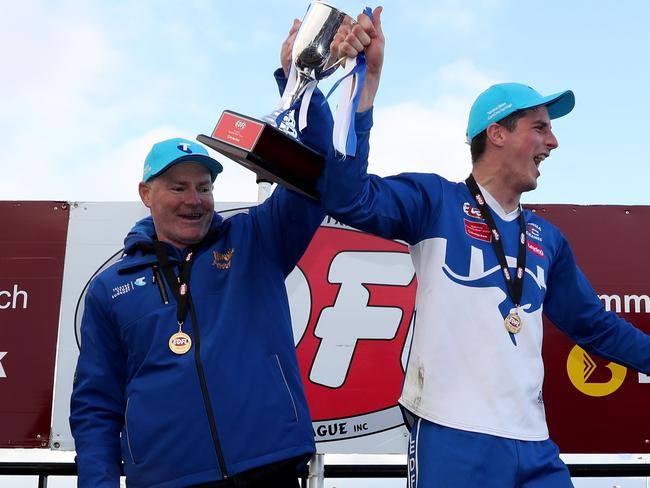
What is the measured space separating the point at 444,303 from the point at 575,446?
229 centimetres

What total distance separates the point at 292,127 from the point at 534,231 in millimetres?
870

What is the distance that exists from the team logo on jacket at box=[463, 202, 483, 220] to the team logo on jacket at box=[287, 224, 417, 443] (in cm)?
181

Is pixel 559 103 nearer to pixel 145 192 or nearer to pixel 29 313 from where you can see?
pixel 145 192

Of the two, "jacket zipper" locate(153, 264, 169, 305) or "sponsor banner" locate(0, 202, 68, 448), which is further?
"sponsor banner" locate(0, 202, 68, 448)

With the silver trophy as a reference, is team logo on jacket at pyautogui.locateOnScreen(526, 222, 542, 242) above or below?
below

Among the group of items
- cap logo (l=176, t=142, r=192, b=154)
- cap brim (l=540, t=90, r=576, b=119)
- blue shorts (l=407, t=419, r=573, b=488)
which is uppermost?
cap brim (l=540, t=90, r=576, b=119)

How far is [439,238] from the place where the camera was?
2.36m

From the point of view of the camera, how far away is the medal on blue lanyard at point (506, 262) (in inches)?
90.4

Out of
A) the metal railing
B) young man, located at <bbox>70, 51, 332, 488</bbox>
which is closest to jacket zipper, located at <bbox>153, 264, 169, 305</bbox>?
young man, located at <bbox>70, 51, 332, 488</bbox>

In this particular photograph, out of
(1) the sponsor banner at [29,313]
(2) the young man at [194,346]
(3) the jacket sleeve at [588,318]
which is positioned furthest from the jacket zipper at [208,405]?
(1) the sponsor banner at [29,313]

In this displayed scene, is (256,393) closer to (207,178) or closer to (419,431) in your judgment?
(419,431)

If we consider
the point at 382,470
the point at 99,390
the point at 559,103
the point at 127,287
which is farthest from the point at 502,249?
the point at 382,470

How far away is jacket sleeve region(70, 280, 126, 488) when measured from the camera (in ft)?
8.37

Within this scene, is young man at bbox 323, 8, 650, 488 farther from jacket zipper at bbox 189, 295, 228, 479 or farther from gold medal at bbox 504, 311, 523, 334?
jacket zipper at bbox 189, 295, 228, 479
